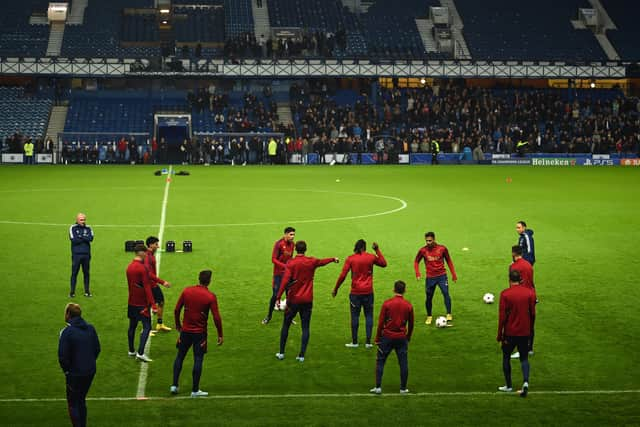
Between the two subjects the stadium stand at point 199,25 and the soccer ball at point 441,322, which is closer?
the soccer ball at point 441,322

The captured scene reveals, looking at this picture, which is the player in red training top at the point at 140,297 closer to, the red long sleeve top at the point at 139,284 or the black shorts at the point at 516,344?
the red long sleeve top at the point at 139,284

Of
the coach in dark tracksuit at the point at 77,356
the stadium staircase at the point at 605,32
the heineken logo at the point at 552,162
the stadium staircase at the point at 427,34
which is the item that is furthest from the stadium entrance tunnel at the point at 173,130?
the coach in dark tracksuit at the point at 77,356

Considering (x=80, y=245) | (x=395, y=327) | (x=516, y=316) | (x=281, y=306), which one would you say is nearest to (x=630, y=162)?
(x=281, y=306)

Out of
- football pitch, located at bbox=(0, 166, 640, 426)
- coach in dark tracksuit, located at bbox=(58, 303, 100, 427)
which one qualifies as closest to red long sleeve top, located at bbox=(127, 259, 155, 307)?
football pitch, located at bbox=(0, 166, 640, 426)

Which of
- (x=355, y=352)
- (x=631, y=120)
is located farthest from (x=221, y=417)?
(x=631, y=120)

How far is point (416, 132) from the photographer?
7519 cm

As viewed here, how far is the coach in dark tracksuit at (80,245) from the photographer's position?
20734 millimetres

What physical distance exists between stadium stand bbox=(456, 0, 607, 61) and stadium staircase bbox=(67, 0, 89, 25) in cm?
3579

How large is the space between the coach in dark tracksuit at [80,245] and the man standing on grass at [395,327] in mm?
8698

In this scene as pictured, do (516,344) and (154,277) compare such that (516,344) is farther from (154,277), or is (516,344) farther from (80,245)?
(80,245)

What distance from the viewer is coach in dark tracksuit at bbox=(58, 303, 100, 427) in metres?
12.1

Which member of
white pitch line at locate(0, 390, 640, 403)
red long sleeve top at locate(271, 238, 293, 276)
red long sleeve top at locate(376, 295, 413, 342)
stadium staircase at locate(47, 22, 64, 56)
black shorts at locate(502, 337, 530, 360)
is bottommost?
white pitch line at locate(0, 390, 640, 403)

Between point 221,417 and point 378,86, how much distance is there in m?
70.2

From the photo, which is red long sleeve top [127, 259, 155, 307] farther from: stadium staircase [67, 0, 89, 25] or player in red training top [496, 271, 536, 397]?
stadium staircase [67, 0, 89, 25]
